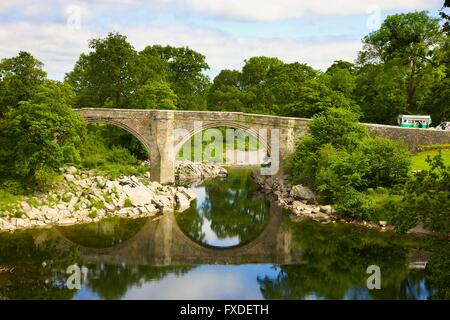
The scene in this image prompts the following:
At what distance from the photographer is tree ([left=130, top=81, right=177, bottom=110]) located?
50781 mm

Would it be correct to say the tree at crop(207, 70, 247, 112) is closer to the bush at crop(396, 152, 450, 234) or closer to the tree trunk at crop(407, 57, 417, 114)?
the tree trunk at crop(407, 57, 417, 114)

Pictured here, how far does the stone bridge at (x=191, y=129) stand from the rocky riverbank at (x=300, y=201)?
1919 mm

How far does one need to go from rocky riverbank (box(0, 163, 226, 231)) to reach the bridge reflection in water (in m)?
2.42

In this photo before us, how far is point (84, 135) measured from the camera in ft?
120

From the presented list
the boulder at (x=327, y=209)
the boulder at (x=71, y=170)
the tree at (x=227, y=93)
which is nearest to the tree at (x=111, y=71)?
the boulder at (x=71, y=170)

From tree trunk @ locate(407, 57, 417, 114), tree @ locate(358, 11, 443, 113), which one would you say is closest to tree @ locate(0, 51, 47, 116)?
tree @ locate(358, 11, 443, 113)

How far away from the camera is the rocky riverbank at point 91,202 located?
3128 centimetres

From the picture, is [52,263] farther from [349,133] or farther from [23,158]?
[349,133]

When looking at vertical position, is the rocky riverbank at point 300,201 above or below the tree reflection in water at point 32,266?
above

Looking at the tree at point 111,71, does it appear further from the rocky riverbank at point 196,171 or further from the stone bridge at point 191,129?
the stone bridge at point 191,129

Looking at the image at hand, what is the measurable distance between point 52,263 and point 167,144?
19.2 meters

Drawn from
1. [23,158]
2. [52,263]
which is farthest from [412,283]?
[23,158]

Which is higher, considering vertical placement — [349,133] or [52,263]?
[349,133]

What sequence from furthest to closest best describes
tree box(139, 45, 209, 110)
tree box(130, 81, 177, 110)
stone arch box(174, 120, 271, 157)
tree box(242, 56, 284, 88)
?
tree box(242, 56, 284, 88)
tree box(139, 45, 209, 110)
tree box(130, 81, 177, 110)
stone arch box(174, 120, 271, 157)
